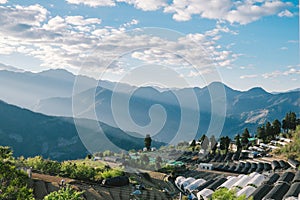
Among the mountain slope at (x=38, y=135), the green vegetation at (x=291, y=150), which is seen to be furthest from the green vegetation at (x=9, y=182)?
the mountain slope at (x=38, y=135)

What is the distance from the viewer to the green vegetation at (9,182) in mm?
10188

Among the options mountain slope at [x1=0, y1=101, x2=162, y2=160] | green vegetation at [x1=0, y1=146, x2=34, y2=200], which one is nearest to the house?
green vegetation at [x1=0, y1=146, x2=34, y2=200]

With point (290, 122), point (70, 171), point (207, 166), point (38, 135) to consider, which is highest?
point (290, 122)

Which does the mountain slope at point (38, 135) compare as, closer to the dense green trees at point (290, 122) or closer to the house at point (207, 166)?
the dense green trees at point (290, 122)

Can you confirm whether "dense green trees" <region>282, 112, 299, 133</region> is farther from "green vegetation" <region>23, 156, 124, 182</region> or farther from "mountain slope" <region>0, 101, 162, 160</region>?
"mountain slope" <region>0, 101, 162, 160</region>

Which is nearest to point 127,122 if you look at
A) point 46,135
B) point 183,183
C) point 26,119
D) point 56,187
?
point 56,187

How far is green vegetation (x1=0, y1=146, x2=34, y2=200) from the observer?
1019cm

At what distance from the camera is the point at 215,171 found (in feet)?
112

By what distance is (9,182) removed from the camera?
34.7 ft

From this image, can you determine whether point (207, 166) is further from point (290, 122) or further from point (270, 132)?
point (290, 122)

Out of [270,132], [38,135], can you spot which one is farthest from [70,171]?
[38,135]

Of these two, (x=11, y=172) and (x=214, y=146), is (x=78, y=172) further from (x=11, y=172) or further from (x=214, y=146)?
(x=214, y=146)

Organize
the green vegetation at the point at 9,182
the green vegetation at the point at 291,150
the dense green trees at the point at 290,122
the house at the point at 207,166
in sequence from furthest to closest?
the dense green trees at the point at 290,122, the green vegetation at the point at 291,150, the house at the point at 207,166, the green vegetation at the point at 9,182

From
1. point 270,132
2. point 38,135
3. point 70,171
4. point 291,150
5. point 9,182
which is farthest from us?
point 38,135
